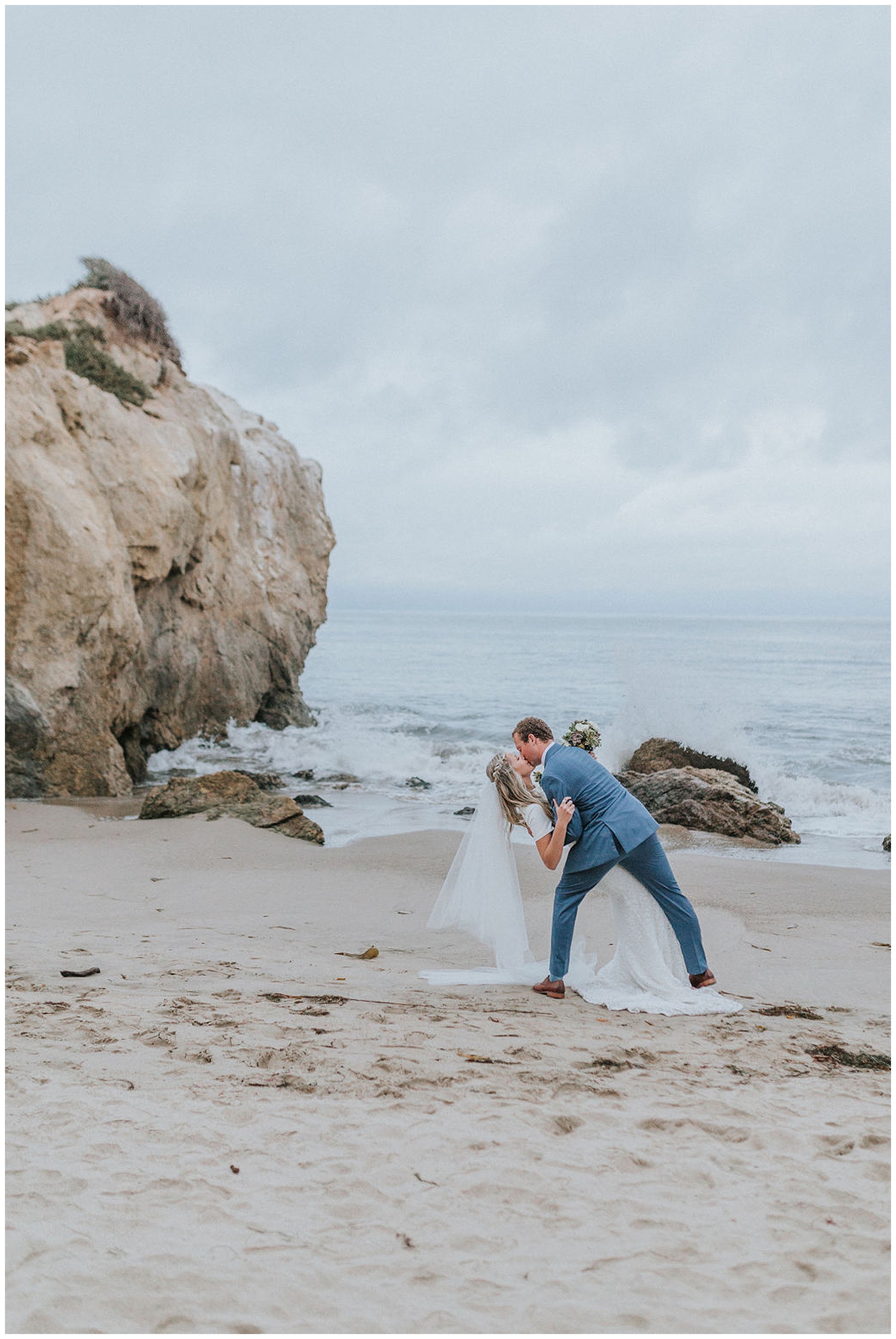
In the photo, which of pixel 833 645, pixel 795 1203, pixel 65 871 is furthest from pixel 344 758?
pixel 833 645

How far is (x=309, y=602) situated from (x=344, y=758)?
7.51 meters

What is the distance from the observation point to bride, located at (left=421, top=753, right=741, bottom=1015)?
17.1 feet

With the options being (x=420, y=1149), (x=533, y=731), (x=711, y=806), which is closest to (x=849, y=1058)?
(x=420, y=1149)

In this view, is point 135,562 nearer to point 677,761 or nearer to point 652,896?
point 677,761

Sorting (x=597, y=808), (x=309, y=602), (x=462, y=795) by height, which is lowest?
(x=462, y=795)

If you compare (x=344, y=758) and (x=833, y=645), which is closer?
(x=344, y=758)

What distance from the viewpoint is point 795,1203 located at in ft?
9.67

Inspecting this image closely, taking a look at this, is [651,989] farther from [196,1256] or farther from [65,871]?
[65,871]

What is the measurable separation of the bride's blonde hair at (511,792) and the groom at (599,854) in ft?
0.47

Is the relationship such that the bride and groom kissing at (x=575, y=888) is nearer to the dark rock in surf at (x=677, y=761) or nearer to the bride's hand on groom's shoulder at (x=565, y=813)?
the bride's hand on groom's shoulder at (x=565, y=813)

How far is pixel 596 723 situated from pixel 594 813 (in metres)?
13.2

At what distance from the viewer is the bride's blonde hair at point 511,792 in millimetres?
5477

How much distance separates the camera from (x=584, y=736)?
602 cm

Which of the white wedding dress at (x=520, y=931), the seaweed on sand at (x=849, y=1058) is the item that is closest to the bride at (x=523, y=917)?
the white wedding dress at (x=520, y=931)
